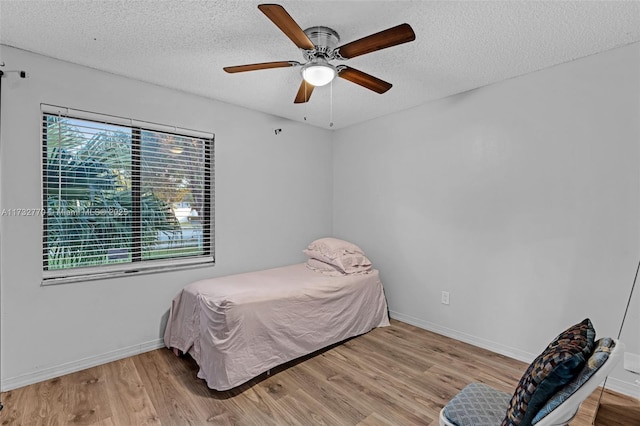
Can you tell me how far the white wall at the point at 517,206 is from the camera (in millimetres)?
2193

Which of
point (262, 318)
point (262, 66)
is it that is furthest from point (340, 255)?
point (262, 66)

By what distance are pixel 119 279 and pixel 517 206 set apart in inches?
136

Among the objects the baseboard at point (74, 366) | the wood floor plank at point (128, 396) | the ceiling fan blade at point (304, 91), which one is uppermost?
the ceiling fan blade at point (304, 91)

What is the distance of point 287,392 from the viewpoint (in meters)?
2.19

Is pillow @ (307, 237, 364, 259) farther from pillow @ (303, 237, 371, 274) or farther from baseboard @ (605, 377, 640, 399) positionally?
baseboard @ (605, 377, 640, 399)

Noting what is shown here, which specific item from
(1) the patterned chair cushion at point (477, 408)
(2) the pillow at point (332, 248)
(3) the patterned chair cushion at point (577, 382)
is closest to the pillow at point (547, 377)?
(3) the patterned chair cushion at point (577, 382)

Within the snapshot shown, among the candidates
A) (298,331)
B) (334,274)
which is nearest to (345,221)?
(334,274)

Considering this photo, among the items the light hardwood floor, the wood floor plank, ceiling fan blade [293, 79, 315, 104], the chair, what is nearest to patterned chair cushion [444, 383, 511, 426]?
the chair

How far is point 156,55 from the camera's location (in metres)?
2.30

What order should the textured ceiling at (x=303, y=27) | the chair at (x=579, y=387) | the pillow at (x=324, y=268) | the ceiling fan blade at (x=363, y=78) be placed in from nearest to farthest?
the chair at (x=579, y=387) → the textured ceiling at (x=303, y=27) → the ceiling fan blade at (x=363, y=78) → the pillow at (x=324, y=268)

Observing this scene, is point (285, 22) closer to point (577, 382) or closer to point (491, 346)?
point (577, 382)

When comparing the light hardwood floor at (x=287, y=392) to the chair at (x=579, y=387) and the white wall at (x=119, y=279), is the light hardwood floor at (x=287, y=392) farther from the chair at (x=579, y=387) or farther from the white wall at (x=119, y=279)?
the chair at (x=579, y=387)

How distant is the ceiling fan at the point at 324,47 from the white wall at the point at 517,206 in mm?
1277

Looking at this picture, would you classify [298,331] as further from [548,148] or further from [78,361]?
[548,148]
